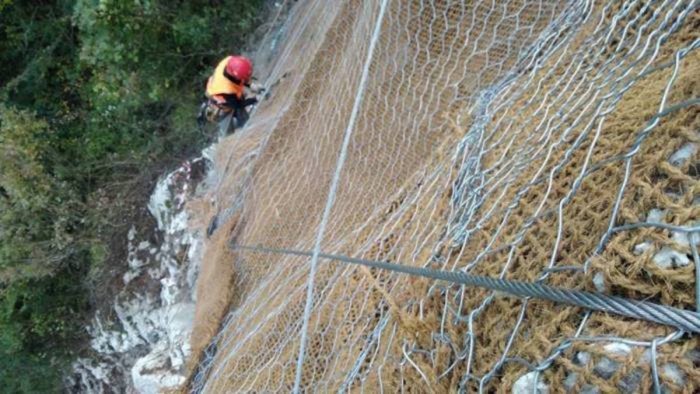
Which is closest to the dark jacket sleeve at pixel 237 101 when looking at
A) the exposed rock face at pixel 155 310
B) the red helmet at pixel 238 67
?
the red helmet at pixel 238 67

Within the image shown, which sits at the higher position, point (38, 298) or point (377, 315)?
point (377, 315)

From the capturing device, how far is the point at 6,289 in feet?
17.4

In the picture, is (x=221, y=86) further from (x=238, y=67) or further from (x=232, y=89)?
(x=238, y=67)

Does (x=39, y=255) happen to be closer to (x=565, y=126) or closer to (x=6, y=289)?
(x=6, y=289)

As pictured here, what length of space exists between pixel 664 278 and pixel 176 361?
9.42 feet

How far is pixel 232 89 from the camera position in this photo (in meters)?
3.66

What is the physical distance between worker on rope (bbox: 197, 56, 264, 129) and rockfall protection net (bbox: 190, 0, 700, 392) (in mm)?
615

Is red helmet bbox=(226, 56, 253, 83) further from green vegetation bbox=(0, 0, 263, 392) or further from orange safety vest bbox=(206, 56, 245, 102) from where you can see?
green vegetation bbox=(0, 0, 263, 392)

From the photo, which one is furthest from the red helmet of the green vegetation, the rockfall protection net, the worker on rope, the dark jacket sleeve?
the green vegetation

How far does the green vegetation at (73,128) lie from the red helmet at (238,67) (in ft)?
3.35

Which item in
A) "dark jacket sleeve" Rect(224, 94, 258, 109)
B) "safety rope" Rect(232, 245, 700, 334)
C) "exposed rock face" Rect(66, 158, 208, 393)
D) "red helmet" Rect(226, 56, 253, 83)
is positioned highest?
"red helmet" Rect(226, 56, 253, 83)

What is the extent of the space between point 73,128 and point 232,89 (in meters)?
2.84

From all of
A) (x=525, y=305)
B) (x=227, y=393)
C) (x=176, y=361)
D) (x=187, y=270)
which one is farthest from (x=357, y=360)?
(x=187, y=270)

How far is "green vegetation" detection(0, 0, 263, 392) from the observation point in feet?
14.7
